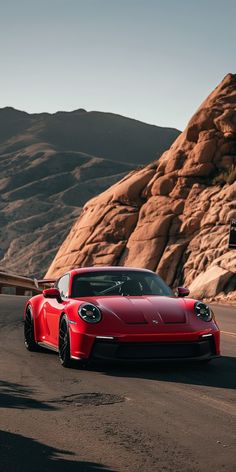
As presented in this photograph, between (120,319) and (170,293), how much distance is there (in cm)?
166

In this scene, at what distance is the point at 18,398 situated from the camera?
337 inches

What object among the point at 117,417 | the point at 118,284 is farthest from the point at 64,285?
the point at 117,417

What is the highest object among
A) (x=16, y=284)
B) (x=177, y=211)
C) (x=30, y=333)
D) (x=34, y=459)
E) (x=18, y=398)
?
(x=34, y=459)

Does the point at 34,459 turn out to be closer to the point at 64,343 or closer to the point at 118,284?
the point at 64,343

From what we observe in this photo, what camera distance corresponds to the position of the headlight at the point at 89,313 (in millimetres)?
Result: 10523

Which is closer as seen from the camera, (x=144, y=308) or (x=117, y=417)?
(x=117, y=417)

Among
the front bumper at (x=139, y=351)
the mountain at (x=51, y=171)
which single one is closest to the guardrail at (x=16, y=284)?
the front bumper at (x=139, y=351)

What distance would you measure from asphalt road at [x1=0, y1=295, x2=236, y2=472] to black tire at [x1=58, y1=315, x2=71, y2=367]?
0.56ft

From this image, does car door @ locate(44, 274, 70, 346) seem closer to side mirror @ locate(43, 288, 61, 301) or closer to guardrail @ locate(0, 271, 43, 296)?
side mirror @ locate(43, 288, 61, 301)

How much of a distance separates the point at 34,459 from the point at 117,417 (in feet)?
5.41

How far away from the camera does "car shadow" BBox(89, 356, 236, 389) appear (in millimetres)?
9773

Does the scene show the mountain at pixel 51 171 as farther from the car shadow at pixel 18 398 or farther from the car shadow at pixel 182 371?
the car shadow at pixel 18 398

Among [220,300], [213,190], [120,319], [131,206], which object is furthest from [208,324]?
[131,206]

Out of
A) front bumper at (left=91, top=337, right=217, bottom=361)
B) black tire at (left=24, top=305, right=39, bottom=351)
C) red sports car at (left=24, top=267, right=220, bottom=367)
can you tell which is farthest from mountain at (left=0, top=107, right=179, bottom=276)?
front bumper at (left=91, top=337, right=217, bottom=361)
